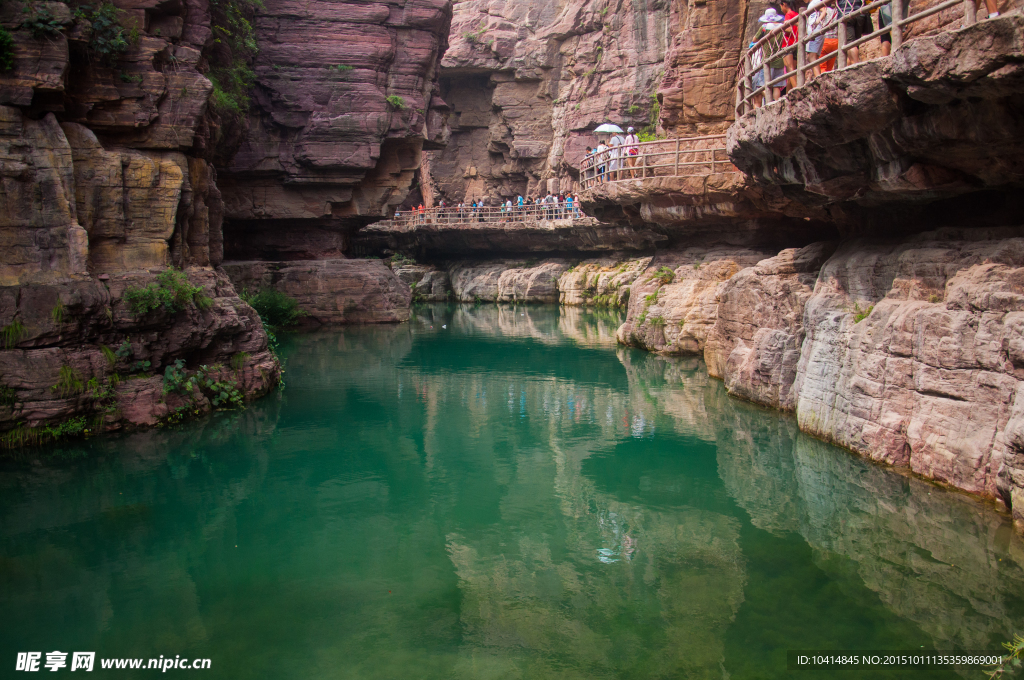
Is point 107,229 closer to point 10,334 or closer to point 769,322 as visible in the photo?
point 10,334

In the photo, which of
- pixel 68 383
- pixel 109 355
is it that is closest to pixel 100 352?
pixel 109 355

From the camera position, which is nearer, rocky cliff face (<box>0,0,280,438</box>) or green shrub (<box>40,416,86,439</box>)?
green shrub (<box>40,416,86,439</box>)

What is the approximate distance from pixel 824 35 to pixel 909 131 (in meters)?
3.00

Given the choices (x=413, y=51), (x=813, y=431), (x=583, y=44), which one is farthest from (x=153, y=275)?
(x=583, y=44)

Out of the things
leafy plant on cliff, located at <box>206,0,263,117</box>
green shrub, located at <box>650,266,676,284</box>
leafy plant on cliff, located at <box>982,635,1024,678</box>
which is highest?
leafy plant on cliff, located at <box>206,0,263,117</box>

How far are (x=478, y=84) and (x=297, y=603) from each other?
1764 inches

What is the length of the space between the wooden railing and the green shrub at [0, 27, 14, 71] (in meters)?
12.8

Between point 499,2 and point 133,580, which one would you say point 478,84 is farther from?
point 133,580

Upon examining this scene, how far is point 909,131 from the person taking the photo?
778 centimetres

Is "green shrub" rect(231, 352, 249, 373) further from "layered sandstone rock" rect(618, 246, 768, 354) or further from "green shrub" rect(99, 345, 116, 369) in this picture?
"layered sandstone rock" rect(618, 246, 768, 354)

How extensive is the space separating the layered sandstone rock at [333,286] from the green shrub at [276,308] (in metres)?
0.48

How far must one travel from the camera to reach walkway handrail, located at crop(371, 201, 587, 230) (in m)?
38.1

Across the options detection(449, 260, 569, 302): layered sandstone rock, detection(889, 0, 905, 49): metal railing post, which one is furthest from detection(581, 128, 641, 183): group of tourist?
detection(449, 260, 569, 302): layered sandstone rock

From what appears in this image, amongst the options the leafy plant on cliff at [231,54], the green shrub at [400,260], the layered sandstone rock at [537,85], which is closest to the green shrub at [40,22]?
the leafy plant on cliff at [231,54]
